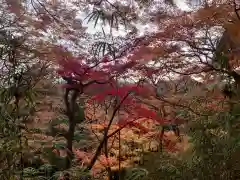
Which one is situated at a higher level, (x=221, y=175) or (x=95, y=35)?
(x=95, y=35)

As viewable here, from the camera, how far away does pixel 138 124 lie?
271 inches

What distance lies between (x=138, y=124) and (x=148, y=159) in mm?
844

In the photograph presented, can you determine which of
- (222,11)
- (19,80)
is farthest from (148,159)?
(19,80)

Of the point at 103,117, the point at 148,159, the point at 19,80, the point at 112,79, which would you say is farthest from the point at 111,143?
the point at 19,80

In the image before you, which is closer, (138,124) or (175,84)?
(138,124)

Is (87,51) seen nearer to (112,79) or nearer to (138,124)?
(112,79)

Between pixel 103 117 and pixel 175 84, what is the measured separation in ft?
7.31

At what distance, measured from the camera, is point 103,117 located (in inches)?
288

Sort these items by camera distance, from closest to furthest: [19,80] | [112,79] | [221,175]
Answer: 1. [19,80]
2. [221,175]
3. [112,79]

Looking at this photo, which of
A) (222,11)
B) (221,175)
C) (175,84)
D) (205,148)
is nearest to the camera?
(222,11)

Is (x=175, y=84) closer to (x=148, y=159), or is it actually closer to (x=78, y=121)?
(x=148, y=159)

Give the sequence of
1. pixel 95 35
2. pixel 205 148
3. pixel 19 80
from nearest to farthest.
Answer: pixel 19 80, pixel 205 148, pixel 95 35

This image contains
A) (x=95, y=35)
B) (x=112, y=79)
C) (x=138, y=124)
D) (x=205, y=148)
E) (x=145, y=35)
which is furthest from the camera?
(x=138, y=124)

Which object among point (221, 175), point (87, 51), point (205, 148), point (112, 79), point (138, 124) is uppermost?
point (87, 51)
